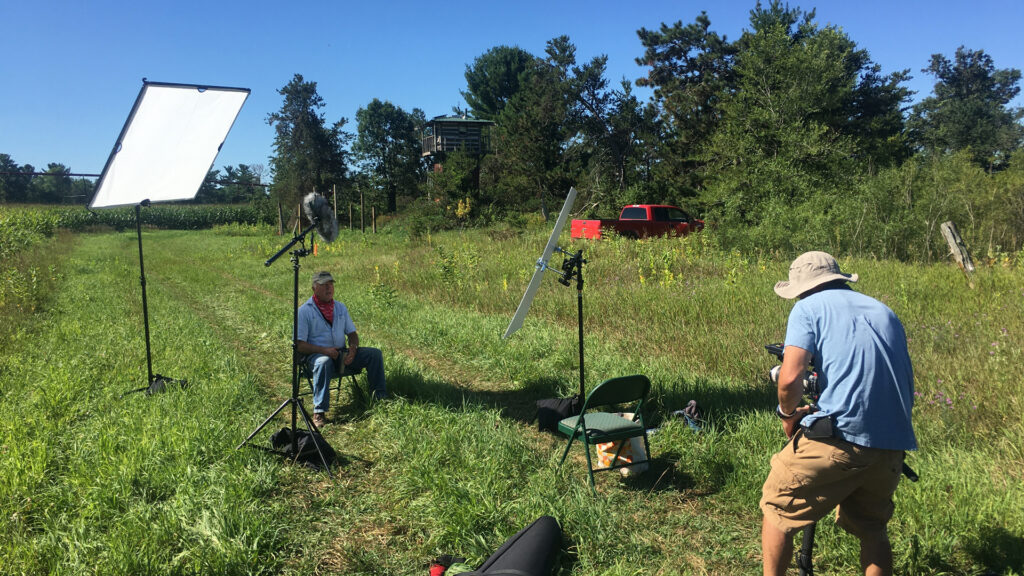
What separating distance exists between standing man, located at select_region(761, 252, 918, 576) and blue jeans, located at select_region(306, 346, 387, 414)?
163 inches

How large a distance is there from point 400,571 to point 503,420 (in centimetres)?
227

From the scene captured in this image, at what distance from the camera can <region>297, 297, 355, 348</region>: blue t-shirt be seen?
18.6ft

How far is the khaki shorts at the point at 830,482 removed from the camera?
248 cm

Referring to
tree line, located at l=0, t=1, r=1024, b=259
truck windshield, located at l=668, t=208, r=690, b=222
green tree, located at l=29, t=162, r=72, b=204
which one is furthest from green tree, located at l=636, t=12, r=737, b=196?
green tree, located at l=29, t=162, r=72, b=204

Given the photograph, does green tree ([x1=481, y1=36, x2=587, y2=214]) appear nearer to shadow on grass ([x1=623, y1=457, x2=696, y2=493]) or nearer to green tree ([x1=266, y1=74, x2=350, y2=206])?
green tree ([x1=266, y1=74, x2=350, y2=206])

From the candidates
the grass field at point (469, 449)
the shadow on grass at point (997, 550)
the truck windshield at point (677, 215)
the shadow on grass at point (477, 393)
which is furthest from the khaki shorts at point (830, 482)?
the truck windshield at point (677, 215)

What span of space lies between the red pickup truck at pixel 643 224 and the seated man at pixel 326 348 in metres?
14.2

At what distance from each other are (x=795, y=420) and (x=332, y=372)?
4.37 metres

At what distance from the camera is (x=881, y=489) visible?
8.32ft

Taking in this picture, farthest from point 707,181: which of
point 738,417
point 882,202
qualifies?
point 738,417

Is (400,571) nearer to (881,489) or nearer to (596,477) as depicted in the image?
(596,477)

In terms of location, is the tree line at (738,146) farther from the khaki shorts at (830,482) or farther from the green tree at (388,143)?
the khaki shorts at (830,482)

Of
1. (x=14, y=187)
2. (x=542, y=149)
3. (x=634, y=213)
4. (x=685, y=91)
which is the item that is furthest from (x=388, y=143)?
(x=14, y=187)

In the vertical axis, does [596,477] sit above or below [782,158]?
below
